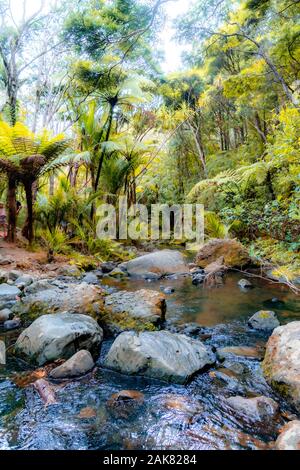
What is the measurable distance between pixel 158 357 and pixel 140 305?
3.56ft

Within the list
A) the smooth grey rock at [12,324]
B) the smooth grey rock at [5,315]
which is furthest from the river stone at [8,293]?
the smooth grey rock at [12,324]

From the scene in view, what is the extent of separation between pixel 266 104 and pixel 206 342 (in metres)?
6.49

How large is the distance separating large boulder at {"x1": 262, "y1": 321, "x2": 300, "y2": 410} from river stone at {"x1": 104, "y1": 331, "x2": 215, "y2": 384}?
19.0 inches

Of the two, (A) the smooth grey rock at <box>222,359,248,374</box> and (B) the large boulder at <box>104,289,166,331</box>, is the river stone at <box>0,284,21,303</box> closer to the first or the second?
(B) the large boulder at <box>104,289,166,331</box>

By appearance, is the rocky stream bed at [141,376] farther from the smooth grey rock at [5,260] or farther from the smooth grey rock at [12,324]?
the smooth grey rock at [5,260]

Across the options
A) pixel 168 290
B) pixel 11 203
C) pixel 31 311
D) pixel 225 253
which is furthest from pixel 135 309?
pixel 11 203

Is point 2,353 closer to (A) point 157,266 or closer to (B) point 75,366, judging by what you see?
(B) point 75,366

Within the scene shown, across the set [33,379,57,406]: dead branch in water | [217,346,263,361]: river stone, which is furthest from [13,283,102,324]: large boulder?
[217,346,263,361]: river stone

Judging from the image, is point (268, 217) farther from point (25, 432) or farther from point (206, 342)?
point (25, 432)

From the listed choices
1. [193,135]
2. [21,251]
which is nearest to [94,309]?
[21,251]

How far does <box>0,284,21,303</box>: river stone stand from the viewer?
3729 millimetres

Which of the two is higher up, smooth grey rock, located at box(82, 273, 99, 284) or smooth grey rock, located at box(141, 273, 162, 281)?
smooth grey rock, located at box(82, 273, 99, 284)

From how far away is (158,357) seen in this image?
2217 millimetres

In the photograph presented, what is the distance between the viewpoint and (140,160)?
9.45m
